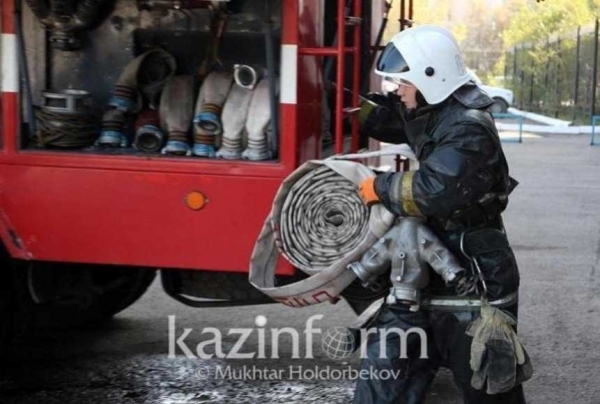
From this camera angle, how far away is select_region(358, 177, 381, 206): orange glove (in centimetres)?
405

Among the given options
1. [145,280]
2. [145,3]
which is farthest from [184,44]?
[145,280]

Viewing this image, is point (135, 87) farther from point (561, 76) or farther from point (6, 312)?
point (561, 76)

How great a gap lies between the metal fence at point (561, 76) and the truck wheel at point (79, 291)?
20.6 meters

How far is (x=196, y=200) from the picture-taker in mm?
4578

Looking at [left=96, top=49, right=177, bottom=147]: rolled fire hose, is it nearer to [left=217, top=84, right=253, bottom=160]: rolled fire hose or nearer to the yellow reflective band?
[left=217, top=84, right=253, bottom=160]: rolled fire hose

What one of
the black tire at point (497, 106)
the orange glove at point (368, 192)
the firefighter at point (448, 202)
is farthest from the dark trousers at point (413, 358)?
the black tire at point (497, 106)

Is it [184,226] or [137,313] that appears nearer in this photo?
[184,226]

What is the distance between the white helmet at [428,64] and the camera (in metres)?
3.99

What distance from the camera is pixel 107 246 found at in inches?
185

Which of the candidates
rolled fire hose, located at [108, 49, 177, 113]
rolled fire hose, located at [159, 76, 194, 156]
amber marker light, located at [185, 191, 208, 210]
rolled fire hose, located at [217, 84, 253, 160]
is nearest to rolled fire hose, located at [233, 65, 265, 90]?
rolled fire hose, located at [217, 84, 253, 160]

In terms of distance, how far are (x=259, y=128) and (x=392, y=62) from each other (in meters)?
0.82

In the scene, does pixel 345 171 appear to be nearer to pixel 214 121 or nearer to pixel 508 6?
pixel 214 121

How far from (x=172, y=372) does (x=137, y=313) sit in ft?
4.20

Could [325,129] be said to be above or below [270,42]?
below
